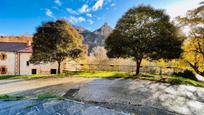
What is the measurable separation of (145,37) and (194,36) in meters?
10.9

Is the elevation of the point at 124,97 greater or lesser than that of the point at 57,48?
lesser

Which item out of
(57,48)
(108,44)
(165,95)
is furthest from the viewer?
(57,48)

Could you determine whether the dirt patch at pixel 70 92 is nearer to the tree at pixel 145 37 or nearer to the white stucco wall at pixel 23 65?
the tree at pixel 145 37

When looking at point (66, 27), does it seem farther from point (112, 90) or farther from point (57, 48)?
point (112, 90)

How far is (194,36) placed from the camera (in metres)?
30.6

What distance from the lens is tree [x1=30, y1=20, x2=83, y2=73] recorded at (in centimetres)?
2734

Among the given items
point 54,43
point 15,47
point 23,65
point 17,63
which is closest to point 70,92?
point 54,43

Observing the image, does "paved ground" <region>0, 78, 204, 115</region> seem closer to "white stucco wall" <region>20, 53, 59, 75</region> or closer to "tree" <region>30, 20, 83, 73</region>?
"tree" <region>30, 20, 83, 73</region>

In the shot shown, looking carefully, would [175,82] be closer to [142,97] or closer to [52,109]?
[142,97]

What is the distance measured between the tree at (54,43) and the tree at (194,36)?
42.8 ft

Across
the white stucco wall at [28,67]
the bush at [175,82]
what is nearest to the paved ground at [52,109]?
the bush at [175,82]

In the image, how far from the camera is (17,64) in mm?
46375

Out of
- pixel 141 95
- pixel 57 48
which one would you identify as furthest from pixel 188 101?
pixel 57 48

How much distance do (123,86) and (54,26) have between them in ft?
45.2
